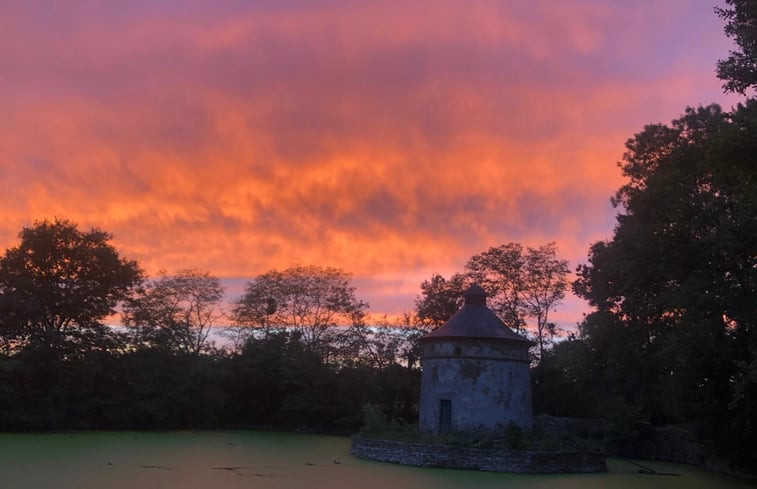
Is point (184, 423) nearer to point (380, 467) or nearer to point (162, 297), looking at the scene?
point (162, 297)

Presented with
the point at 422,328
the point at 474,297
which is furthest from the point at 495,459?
the point at 422,328

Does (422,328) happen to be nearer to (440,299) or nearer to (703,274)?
(440,299)

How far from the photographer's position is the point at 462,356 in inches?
835

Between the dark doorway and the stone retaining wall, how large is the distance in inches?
94.7

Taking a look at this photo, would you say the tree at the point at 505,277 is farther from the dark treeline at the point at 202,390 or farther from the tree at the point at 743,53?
the tree at the point at 743,53

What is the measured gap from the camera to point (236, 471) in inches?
626

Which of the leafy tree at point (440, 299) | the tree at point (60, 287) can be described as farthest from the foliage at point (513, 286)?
the tree at point (60, 287)

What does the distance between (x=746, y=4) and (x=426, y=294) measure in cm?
2559

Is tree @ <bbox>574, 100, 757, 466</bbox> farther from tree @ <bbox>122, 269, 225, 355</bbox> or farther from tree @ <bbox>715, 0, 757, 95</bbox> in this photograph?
tree @ <bbox>122, 269, 225, 355</bbox>

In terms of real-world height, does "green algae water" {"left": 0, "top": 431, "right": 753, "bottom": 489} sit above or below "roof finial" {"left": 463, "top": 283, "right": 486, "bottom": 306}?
below

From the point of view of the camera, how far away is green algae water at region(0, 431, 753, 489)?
13.6m

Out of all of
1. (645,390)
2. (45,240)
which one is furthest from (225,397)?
(645,390)

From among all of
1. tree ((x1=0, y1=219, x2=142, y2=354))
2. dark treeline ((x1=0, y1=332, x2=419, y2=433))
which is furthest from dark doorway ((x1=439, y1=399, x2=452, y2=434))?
tree ((x1=0, y1=219, x2=142, y2=354))

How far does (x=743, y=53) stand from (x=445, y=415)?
13.6 metres
